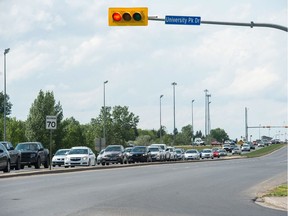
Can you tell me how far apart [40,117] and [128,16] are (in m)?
82.9

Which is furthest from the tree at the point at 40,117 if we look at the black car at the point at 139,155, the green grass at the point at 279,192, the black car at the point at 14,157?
the green grass at the point at 279,192

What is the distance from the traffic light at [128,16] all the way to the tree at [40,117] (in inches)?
3250

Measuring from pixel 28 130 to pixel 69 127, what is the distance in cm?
1821

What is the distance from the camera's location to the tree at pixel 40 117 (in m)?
103

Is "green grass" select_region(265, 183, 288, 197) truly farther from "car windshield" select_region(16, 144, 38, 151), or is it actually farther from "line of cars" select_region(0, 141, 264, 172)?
"car windshield" select_region(16, 144, 38, 151)

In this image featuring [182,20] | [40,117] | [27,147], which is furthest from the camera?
[40,117]

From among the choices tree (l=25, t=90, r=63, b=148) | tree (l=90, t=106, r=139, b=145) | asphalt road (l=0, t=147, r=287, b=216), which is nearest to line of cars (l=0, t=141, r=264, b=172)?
asphalt road (l=0, t=147, r=287, b=216)

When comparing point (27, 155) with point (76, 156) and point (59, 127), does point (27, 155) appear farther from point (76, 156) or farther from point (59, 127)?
point (59, 127)

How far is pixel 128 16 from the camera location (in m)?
21.0

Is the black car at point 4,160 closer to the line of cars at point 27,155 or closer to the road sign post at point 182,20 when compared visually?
the line of cars at point 27,155

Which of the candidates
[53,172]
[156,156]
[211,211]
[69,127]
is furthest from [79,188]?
[69,127]

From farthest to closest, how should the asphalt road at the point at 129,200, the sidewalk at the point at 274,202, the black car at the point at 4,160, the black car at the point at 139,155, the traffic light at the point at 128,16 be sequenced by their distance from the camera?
the black car at the point at 139,155, the black car at the point at 4,160, the traffic light at the point at 128,16, the sidewalk at the point at 274,202, the asphalt road at the point at 129,200

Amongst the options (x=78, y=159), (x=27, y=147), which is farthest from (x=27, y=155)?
(x=78, y=159)

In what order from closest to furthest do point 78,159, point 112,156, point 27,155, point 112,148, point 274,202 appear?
point 274,202
point 27,155
point 78,159
point 112,156
point 112,148
